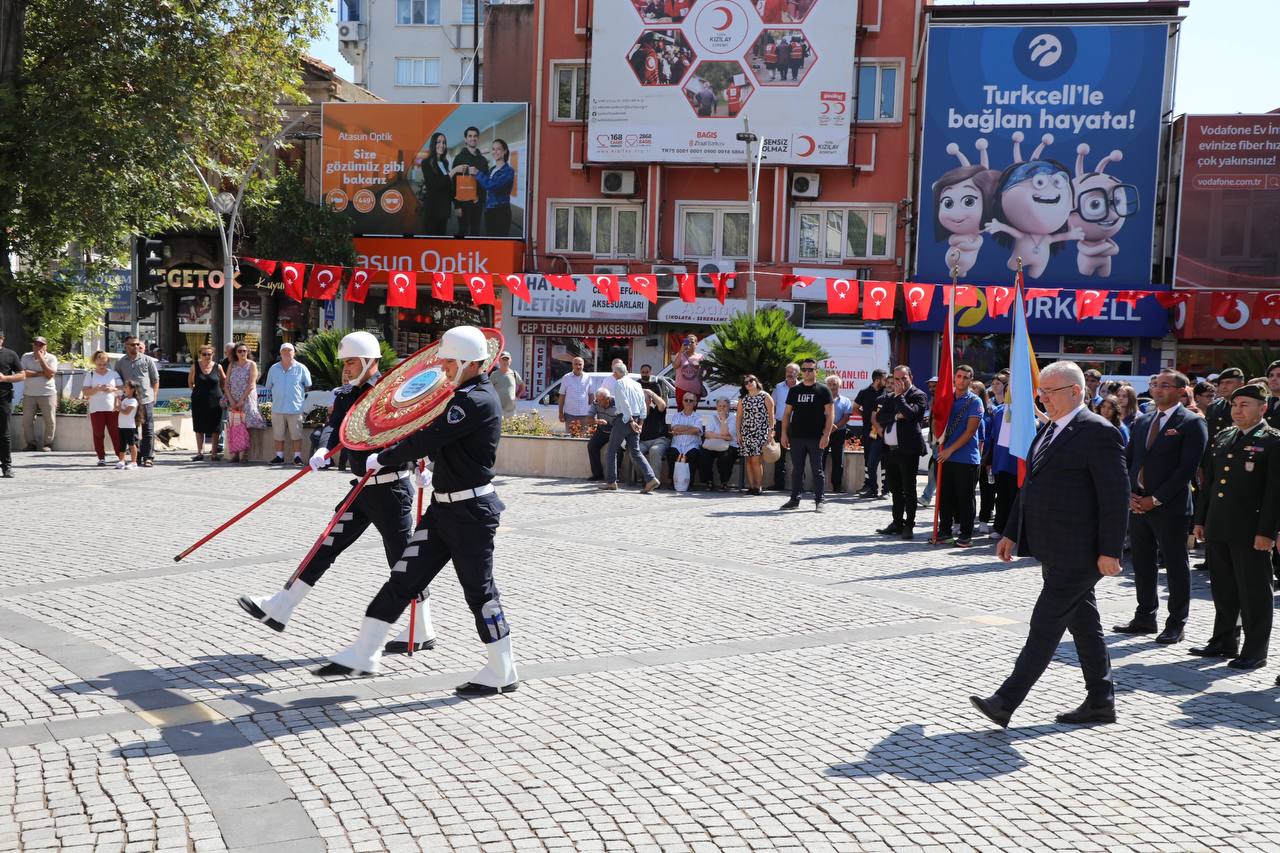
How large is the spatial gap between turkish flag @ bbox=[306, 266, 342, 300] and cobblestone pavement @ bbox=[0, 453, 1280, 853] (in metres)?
15.1

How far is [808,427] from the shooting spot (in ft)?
48.1

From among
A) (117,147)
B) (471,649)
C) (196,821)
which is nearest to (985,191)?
(117,147)

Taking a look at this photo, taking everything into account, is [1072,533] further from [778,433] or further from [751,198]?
[751,198]

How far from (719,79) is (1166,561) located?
25.8m

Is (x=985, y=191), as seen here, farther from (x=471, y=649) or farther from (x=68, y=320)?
(x=471, y=649)

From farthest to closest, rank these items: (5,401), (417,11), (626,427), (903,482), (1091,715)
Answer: (417,11), (626,427), (5,401), (903,482), (1091,715)

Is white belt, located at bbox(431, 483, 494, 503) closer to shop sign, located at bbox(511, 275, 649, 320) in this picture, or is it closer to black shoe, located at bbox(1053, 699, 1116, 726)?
black shoe, located at bbox(1053, 699, 1116, 726)

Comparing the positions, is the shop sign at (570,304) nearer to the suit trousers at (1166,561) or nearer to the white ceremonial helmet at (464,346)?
the suit trousers at (1166,561)

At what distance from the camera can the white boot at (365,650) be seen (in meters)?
6.34

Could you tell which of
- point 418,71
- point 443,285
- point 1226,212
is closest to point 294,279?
point 443,285

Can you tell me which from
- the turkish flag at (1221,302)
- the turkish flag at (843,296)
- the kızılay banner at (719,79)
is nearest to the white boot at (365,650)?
the turkish flag at (843,296)

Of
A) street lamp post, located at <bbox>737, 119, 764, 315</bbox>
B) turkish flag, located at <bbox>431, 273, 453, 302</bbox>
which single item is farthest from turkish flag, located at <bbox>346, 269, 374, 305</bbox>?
street lamp post, located at <bbox>737, 119, 764, 315</bbox>

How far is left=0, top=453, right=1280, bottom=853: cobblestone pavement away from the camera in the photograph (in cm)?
454

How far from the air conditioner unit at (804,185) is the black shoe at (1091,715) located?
2727 centimetres
